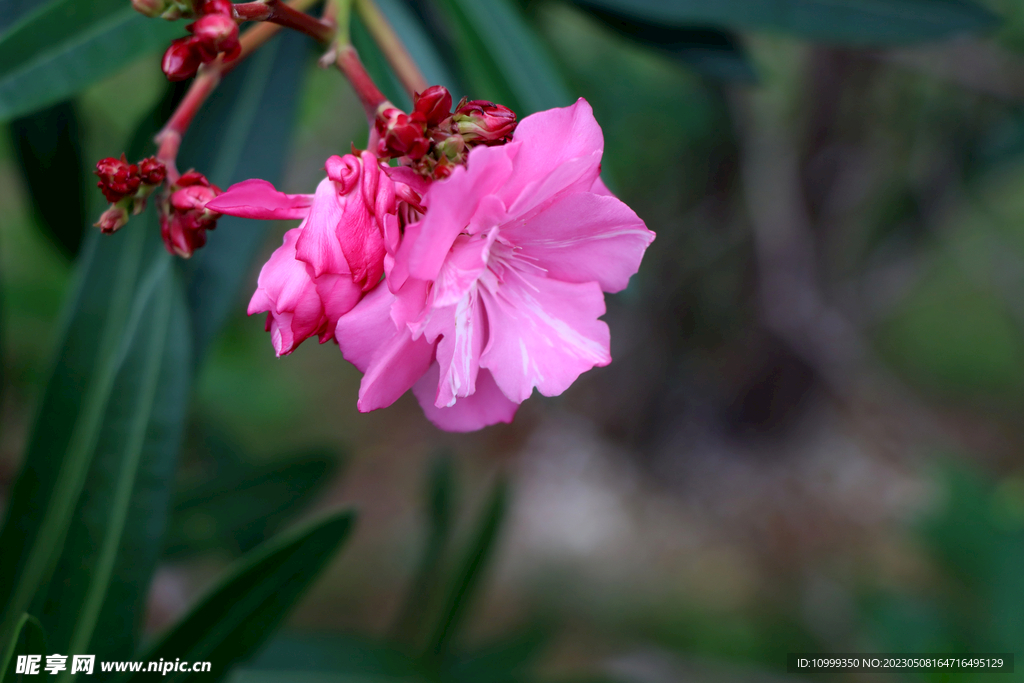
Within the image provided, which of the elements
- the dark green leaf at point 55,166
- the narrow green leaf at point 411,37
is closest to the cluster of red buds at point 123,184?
the narrow green leaf at point 411,37

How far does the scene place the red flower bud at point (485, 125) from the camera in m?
0.59

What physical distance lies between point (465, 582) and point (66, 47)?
1154 millimetres

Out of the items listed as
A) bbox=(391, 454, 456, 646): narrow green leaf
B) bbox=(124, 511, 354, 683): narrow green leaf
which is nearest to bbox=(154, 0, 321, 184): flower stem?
bbox=(124, 511, 354, 683): narrow green leaf

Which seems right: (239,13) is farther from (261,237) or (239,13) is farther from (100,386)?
(100,386)

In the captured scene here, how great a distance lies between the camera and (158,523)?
0.81 metres

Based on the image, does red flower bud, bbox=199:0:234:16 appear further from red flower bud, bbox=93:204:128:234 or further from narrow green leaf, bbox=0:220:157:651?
narrow green leaf, bbox=0:220:157:651

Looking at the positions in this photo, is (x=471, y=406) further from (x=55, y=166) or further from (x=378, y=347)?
(x=55, y=166)

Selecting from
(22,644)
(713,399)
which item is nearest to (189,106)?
(22,644)

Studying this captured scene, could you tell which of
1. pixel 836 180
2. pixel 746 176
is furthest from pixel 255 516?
pixel 836 180

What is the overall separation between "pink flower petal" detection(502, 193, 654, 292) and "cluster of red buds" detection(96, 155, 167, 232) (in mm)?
376

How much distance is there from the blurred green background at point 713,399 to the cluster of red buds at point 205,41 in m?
0.38

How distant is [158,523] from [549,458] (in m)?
3.03

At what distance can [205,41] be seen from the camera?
59 centimetres

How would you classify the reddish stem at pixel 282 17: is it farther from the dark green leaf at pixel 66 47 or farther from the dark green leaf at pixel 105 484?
the dark green leaf at pixel 105 484
